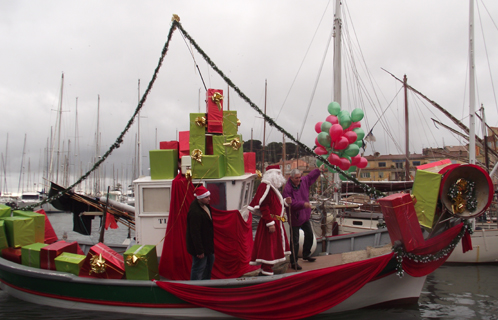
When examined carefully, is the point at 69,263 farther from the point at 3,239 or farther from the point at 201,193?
the point at 201,193

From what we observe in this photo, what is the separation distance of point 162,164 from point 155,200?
616 millimetres

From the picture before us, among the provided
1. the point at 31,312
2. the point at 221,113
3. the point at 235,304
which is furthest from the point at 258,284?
the point at 31,312

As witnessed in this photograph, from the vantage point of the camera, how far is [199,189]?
5.15 metres

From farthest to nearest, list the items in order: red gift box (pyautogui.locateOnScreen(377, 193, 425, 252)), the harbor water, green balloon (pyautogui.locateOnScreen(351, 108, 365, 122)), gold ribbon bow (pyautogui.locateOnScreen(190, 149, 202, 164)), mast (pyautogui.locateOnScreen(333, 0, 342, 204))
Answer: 1. mast (pyautogui.locateOnScreen(333, 0, 342, 204))
2. green balloon (pyautogui.locateOnScreen(351, 108, 365, 122))
3. gold ribbon bow (pyautogui.locateOnScreen(190, 149, 202, 164))
4. the harbor water
5. red gift box (pyautogui.locateOnScreen(377, 193, 425, 252))

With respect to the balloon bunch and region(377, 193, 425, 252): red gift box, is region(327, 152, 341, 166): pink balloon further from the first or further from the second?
region(377, 193, 425, 252): red gift box

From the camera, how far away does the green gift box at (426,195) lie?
4.62 meters

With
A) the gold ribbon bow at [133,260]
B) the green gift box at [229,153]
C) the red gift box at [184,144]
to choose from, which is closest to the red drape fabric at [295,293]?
the gold ribbon bow at [133,260]

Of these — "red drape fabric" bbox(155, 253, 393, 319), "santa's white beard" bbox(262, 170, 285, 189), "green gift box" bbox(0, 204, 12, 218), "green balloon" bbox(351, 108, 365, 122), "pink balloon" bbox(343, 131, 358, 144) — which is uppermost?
"green balloon" bbox(351, 108, 365, 122)

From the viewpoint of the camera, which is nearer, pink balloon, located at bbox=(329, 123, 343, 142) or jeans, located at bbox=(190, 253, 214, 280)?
jeans, located at bbox=(190, 253, 214, 280)

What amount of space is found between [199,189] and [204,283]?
1297 mm

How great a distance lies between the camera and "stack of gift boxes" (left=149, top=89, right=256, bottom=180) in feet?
19.0

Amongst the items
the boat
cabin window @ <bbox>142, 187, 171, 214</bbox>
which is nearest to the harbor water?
the boat

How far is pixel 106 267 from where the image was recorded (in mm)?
5289

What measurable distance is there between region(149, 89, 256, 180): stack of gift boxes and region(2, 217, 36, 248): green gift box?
2.75 metres
